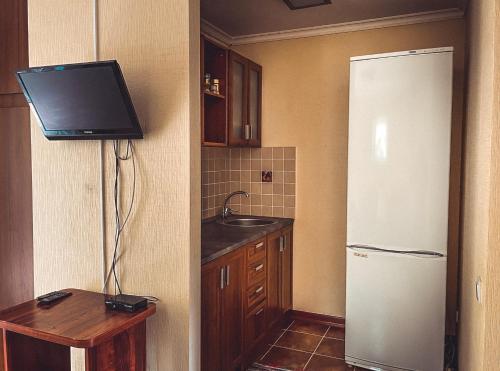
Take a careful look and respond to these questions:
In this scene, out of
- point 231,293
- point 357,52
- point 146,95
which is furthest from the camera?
point 357,52

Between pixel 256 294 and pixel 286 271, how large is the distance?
2.25 ft

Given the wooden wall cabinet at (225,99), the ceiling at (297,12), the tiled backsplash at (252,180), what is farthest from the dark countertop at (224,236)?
the ceiling at (297,12)

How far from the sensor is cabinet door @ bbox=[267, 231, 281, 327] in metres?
3.20

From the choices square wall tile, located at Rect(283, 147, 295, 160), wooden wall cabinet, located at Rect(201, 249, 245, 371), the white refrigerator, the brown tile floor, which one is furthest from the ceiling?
the brown tile floor

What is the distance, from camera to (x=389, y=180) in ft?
8.82

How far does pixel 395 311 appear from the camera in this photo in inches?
107

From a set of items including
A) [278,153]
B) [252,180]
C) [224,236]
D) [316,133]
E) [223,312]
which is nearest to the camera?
[223,312]

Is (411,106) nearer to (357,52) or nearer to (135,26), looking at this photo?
(357,52)

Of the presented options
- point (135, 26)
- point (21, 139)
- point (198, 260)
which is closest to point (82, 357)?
point (198, 260)

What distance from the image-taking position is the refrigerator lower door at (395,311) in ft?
8.63

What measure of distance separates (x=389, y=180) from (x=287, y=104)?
129 cm

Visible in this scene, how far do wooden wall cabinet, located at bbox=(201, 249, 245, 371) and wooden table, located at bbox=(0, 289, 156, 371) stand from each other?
1.27 feet

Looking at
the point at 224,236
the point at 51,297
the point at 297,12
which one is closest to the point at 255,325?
the point at 224,236

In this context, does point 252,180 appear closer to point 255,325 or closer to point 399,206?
point 255,325
